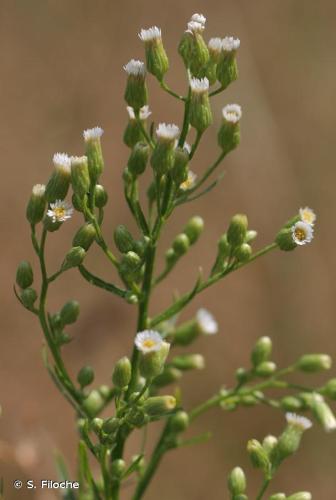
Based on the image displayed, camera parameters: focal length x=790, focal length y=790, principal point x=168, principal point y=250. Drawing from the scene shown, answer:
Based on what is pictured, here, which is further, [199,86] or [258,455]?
[258,455]

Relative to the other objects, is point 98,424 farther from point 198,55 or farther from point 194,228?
point 198,55

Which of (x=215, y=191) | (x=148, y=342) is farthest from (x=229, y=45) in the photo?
(x=215, y=191)

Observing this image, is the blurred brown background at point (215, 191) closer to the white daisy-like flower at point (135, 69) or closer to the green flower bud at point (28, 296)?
the green flower bud at point (28, 296)

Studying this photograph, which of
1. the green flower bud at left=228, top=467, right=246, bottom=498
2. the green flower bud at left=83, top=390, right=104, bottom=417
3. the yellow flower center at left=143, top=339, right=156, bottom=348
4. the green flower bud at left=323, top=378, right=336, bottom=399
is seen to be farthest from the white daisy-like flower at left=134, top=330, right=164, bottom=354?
the green flower bud at left=323, top=378, right=336, bottom=399

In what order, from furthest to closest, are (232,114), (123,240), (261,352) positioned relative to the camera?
(261,352) → (232,114) → (123,240)

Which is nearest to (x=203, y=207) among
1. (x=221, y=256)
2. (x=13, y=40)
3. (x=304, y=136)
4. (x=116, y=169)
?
(x=116, y=169)

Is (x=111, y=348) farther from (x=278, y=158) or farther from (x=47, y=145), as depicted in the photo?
(x=278, y=158)
